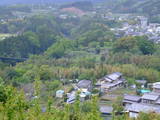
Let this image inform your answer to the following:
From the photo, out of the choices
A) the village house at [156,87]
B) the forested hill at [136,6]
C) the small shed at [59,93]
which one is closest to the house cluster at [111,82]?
the village house at [156,87]

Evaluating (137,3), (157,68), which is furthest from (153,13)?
(157,68)

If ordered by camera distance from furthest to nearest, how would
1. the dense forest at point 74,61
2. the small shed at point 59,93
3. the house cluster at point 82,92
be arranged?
the dense forest at point 74,61 → the small shed at point 59,93 → the house cluster at point 82,92

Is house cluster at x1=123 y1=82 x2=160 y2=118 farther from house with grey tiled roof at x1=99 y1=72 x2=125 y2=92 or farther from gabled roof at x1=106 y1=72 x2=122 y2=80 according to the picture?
gabled roof at x1=106 y1=72 x2=122 y2=80

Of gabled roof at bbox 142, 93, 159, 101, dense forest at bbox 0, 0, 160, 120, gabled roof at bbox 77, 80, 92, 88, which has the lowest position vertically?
gabled roof at bbox 142, 93, 159, 101

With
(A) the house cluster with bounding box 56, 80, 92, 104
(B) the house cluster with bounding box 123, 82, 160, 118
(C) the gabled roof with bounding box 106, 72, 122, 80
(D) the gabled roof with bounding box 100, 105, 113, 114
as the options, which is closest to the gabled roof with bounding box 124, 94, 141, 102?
(B) the house cluster with bounding box 123, 82, 160, 118

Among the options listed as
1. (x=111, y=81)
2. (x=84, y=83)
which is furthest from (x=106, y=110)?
(x=111, y=81)

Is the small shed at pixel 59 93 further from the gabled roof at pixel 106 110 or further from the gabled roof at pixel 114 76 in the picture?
the gabled roof at pixel 114 76
